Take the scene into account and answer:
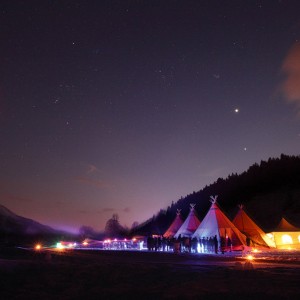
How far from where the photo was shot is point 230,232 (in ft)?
114

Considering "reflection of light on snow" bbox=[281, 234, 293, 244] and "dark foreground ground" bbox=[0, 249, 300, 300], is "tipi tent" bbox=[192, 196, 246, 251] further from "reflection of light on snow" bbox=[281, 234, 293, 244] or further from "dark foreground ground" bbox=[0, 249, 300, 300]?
"dark foreground ground" bbox=[0, 249, 300, 300]

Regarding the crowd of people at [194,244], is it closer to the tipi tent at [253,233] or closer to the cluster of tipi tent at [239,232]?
the cluster of tipi tent at [239,232]

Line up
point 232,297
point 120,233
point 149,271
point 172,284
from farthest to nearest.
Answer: point 120,233 < point 149,271 < point 172,284 < point 232,297

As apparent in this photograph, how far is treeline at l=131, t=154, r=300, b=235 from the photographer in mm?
71875

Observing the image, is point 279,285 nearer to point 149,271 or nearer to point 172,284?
point 172,284

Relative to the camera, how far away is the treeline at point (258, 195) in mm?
Answer: 71875

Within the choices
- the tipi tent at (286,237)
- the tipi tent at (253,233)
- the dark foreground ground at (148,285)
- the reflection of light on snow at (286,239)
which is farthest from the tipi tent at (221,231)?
the dark foreground ground at (148,285)

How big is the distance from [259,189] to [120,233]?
42032 mm

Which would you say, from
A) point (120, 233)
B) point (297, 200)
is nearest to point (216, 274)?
point (297, 200)

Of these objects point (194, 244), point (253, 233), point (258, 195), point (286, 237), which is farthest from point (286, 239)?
point (258, 195)

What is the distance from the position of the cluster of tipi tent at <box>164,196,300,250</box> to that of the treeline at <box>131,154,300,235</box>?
2497 cm

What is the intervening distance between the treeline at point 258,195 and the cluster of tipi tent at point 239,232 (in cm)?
2497

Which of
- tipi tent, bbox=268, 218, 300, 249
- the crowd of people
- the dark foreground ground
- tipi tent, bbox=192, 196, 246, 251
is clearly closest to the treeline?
tipi tent, bbox=268, 218, 300, 249

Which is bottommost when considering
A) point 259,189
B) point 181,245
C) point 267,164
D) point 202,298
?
point 202,298
